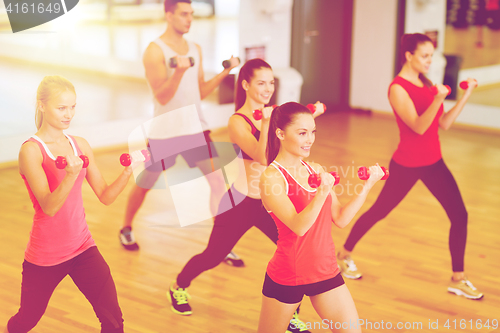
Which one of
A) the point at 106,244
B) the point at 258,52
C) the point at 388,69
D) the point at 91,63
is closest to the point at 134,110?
the point at 91,63

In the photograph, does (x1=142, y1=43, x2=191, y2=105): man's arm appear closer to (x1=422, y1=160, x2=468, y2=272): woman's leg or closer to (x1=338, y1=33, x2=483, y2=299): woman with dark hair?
(x1=338, y1=33, x2=483, y2=299): woman with dark hair

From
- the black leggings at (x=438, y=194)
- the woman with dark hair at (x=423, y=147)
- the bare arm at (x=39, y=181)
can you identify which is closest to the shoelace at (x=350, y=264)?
the black leggings at (x=438, y=194)

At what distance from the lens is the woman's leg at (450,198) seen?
10.4 feet

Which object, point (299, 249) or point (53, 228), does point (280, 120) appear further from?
point (53, 228)

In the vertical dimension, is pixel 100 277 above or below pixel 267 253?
above

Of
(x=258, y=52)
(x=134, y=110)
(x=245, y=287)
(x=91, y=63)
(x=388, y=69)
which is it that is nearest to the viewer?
(x=245, y=287)

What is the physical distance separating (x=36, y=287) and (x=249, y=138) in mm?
1135

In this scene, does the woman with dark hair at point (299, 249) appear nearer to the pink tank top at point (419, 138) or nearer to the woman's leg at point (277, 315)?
the woman's leg at point (277, 315)

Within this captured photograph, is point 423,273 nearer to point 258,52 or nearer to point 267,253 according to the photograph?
point 267,253

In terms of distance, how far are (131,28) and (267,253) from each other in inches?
141

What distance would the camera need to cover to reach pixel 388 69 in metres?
8.49

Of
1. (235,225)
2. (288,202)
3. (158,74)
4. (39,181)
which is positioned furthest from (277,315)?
(158,74)

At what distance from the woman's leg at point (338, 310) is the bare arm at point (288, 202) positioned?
0.24 m

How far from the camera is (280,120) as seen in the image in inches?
84.1
